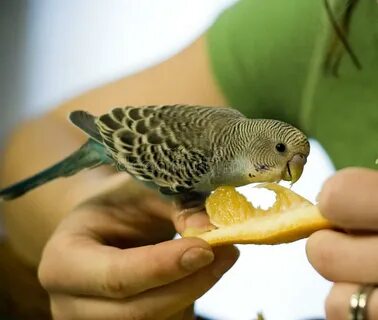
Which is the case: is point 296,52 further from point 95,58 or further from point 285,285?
point 95,58

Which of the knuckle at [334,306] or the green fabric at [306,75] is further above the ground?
the green fabric at [306,75]

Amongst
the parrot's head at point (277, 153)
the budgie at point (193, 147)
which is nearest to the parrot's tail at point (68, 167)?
the budgie at point (193, 147)

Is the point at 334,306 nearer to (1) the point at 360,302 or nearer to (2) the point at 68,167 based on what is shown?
(1) the point at 360,302

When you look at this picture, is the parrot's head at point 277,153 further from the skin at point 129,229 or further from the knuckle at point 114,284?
the knuckle at point 114,284

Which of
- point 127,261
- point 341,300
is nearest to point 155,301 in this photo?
point 127,261

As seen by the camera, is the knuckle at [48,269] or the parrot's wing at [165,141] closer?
the parrot's wing at [165,141]

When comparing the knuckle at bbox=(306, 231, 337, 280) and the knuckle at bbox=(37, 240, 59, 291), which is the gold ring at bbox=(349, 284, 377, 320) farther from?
the knuckle at bbox=(37, 240, 59, 291)
